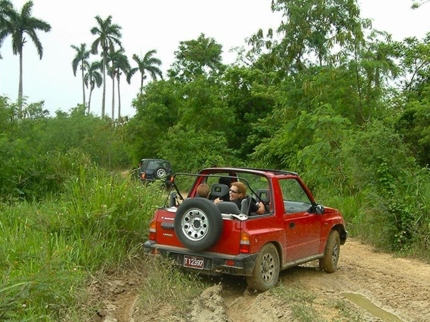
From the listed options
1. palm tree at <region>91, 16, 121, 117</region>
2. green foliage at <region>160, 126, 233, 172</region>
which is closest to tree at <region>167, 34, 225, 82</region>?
green foliage at <region>160, 126, 233, 172</region>

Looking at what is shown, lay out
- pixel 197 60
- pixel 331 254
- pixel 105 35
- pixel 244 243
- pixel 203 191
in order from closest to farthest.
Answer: pixel 244 243 → pixel 203 191 → pixel 331 254 → pixel 197 60 → pixel 105 35

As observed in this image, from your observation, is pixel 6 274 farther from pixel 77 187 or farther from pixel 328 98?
pixel 328 98

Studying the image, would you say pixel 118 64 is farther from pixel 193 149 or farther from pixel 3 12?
pixel 193 149

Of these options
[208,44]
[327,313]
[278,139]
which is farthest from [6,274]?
[208,44]

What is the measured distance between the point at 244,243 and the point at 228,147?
26.6 meters

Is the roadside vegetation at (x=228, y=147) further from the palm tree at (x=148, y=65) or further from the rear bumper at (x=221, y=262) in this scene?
the palm tree at (x=148, y=65)

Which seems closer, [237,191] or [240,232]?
[240,232]

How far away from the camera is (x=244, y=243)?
6922 mm

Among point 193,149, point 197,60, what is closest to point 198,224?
point 193,149

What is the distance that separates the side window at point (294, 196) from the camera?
8680 millimetres

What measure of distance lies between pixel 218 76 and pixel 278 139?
14311 millimetres

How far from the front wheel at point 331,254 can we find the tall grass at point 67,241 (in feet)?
9.57

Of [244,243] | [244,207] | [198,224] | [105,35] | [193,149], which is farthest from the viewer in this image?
[105,35]

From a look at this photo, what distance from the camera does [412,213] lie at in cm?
1143
